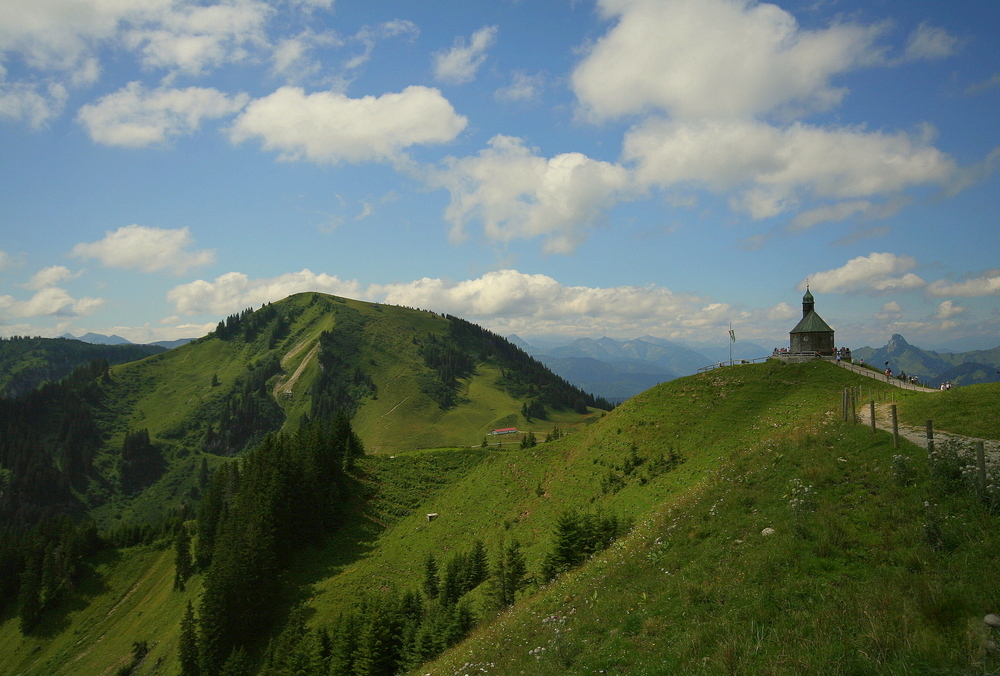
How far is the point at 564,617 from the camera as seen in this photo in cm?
1769

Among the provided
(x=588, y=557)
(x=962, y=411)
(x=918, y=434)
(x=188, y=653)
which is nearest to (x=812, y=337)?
(x=962, y=411)

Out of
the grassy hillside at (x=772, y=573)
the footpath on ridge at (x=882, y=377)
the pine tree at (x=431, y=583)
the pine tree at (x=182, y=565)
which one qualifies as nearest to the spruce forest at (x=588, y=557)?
the grassy hillside at (x=772, y=573)

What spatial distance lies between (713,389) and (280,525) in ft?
196

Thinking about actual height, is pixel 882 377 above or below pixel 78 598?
above

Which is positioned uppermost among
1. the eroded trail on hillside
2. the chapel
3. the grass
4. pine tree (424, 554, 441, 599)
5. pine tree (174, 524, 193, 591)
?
the chapel

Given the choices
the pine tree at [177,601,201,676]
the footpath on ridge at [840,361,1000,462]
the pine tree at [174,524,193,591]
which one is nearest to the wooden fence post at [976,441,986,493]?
the footpath on ridge at [840,361,1000,462]

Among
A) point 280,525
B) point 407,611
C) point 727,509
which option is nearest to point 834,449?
point 727,509

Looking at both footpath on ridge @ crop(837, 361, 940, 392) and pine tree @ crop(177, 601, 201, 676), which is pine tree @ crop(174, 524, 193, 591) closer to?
pine tree @ crop(177, 601, 201, 676)

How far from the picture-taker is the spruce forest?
38.9 feet

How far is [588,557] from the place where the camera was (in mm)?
28922

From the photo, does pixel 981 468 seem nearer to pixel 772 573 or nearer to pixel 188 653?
pixel 772 573

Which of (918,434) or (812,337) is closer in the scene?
(918,434)

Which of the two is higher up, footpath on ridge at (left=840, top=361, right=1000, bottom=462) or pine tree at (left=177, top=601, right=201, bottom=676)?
footpath on ridge at (left=840, top=361, right=1000, bottom=462)

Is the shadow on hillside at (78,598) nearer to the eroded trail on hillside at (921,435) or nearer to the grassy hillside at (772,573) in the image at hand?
the grassy hillside at (772,573)
